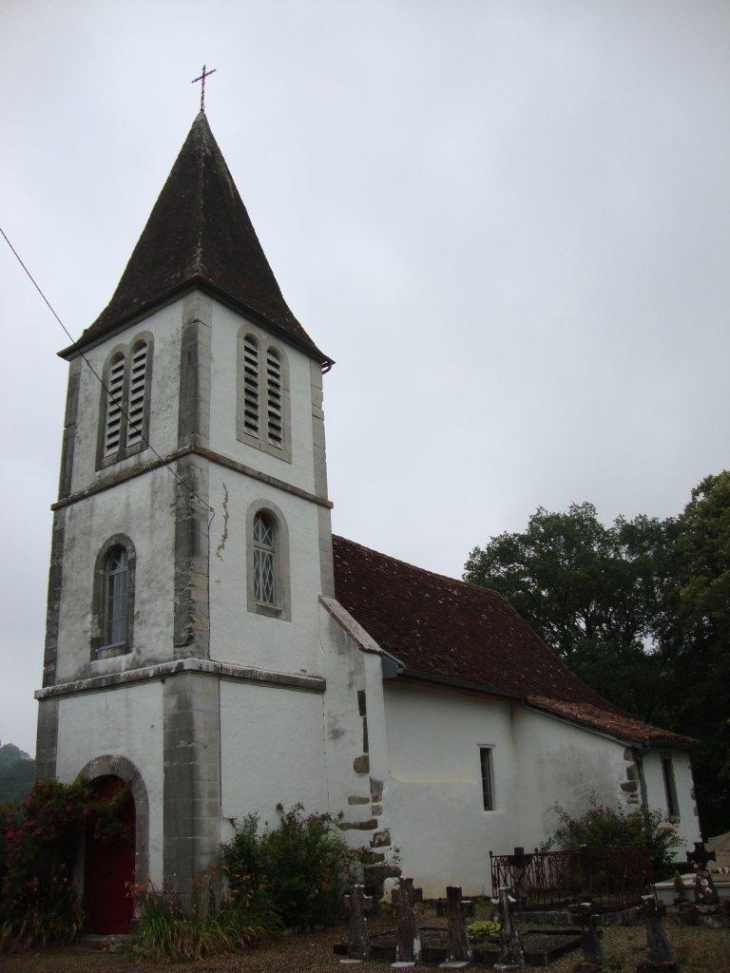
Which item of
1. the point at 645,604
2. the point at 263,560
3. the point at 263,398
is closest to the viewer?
Answer: the point at 263,560

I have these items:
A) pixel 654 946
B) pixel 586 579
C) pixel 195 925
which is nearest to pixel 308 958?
pixel 195 925

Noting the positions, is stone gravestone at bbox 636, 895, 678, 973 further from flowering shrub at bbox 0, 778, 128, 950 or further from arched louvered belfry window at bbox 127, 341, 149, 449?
arched louvered belfry window at bbox 127, 341, 149, 449

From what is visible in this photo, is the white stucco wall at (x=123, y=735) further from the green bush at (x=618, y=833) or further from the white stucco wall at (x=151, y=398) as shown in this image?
the green bush at (x=618, y=833)

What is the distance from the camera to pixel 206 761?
1148cm

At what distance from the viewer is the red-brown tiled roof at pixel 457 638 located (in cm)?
1594

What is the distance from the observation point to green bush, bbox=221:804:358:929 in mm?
11203

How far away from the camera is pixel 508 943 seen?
29.3ft

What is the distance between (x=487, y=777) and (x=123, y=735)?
7768 millimetres

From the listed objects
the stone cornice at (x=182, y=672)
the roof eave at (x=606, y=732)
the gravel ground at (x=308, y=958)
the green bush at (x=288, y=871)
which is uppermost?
the stone cornice at (x=182, y=672)

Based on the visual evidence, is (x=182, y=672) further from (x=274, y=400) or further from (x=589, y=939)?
(x=589, y=939)

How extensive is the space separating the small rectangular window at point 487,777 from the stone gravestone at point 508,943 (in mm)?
7463

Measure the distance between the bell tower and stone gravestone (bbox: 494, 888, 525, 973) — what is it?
13.3 feet

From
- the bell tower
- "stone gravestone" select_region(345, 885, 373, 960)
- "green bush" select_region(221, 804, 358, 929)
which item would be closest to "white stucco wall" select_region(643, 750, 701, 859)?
the bell tower

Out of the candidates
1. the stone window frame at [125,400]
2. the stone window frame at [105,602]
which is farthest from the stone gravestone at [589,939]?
the stone window frame at [125,400]
